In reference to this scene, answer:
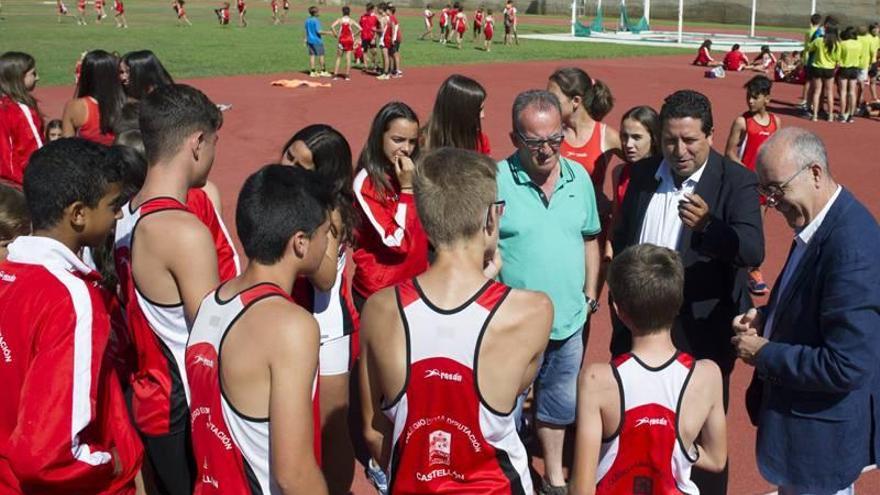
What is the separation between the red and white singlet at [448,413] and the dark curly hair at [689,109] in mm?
1957

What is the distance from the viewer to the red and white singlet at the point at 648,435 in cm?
328

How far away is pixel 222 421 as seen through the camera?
113 inches

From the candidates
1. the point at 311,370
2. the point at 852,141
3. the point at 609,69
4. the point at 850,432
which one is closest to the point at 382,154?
the point at 311,370

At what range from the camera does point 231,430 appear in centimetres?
286

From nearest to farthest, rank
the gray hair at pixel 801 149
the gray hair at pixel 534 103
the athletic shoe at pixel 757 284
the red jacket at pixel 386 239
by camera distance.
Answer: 1. the gray hair at pixel 801 149
2. the gray hair at pixel 534 103
3. the red jacket at pixel 386 239
4. the athletic shoe at pixel 757 284

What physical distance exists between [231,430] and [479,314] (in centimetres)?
90

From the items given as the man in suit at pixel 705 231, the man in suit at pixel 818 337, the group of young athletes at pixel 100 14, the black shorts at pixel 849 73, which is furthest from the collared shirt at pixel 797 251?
the group of young athletes at pixel 100 14

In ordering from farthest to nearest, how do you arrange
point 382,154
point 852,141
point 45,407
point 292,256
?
1. point 852,141
2. point 382,154
3. point 292,256
4. point 45,407

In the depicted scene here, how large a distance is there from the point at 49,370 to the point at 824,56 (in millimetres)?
18924

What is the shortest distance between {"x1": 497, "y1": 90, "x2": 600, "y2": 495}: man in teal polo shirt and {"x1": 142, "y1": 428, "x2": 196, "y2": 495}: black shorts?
1883mm

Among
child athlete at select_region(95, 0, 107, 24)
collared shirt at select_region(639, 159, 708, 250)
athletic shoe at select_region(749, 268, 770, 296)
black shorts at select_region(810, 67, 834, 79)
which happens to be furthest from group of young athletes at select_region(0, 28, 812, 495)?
child athlete at select_region(95, 0, 107, 24)

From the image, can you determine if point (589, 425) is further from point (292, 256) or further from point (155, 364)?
point (155, 364)

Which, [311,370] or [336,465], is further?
[336,465]

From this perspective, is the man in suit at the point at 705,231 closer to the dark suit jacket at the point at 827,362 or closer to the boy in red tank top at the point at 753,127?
the dark suit jacket at the point at 827,362
